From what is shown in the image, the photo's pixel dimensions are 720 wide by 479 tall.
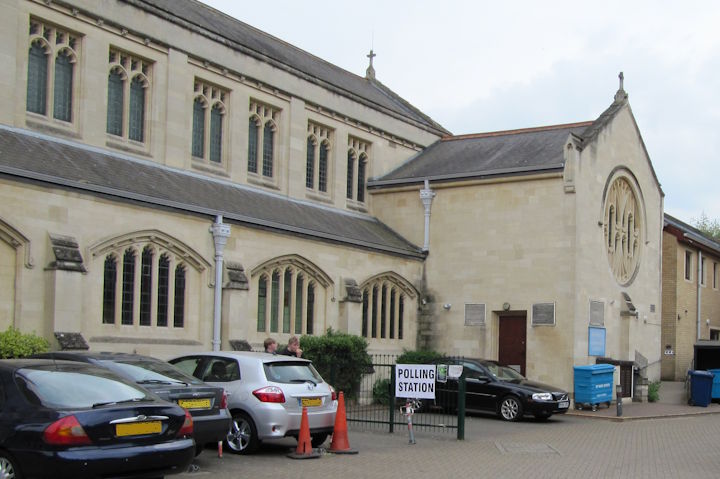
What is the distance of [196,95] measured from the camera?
77.8ft

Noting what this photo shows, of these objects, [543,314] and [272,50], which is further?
[272,50]

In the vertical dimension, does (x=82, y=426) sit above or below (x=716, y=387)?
above

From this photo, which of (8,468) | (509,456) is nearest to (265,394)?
(509,456)

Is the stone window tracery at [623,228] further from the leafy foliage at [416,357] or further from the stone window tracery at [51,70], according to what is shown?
the stone window tracery at [51,70]

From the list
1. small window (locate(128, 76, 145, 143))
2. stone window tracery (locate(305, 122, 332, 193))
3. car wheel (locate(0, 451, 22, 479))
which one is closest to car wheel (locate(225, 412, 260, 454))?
car wheel (locate(0, 451, 22, 479))

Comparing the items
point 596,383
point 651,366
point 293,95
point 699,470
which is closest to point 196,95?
point 293,95

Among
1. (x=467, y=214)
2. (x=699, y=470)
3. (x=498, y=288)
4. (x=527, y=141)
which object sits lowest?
(x=699, y=470)

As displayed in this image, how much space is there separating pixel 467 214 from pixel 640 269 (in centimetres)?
705

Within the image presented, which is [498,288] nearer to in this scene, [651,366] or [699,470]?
[651,366]

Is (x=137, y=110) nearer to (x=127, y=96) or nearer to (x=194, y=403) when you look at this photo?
(x=127, y=96)

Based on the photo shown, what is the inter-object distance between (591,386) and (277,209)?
9540 mm

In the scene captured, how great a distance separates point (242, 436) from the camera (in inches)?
537

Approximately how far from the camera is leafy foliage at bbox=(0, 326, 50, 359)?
596 inches

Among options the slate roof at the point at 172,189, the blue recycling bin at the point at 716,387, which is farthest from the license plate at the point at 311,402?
the blue recycling bin at the point at 716,387
